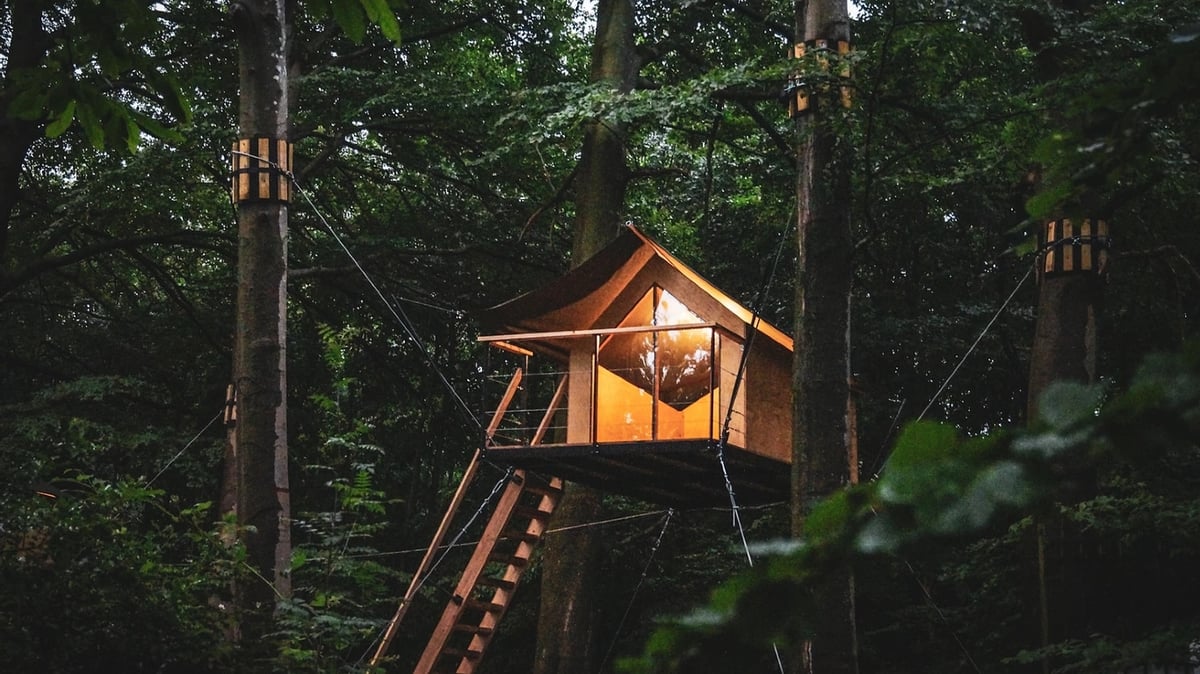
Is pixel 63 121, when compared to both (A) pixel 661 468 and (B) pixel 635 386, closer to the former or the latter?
(A) pixel 661 468

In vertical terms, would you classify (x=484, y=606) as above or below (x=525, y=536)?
below

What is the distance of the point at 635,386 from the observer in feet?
40.9

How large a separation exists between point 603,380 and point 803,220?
3.96m

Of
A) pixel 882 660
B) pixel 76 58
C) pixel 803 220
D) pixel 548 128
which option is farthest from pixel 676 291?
pixel 76 58

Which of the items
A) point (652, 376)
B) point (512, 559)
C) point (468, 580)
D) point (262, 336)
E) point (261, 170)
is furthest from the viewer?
point (512, 559)

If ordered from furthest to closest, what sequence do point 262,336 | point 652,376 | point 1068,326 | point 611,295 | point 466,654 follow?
point 466,654
point 611,295
point 652,376
point 1068,326
point 262,336

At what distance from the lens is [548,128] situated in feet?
42.6

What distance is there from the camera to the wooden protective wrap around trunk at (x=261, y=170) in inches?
385

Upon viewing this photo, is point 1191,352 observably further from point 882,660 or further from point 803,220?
point 882,660

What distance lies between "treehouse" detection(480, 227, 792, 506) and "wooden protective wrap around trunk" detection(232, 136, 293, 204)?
2.85m

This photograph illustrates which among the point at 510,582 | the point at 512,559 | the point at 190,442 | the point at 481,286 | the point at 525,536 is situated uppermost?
the point at 481,286

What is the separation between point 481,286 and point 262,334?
23.3ft

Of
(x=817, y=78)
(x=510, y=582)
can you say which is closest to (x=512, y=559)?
(x=510, y=582)

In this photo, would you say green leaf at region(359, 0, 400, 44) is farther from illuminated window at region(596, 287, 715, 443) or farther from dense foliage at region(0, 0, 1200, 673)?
illuminated window at region(596, 287, 715, 443)
